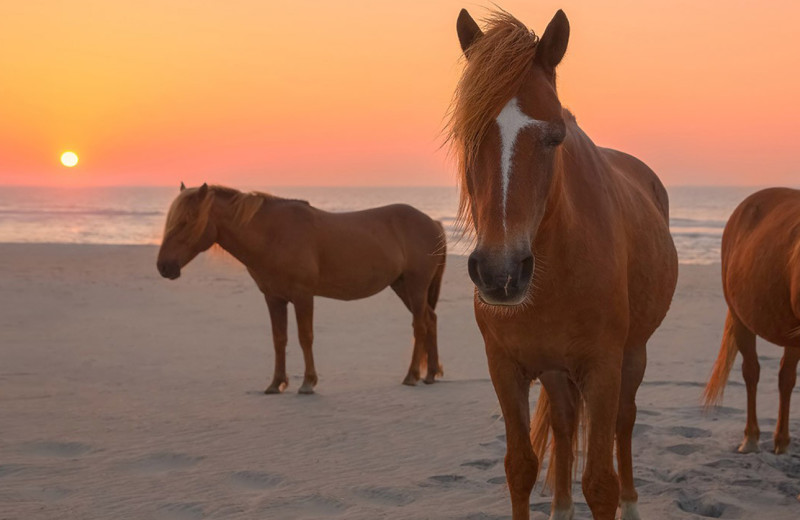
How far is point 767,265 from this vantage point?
511 cm

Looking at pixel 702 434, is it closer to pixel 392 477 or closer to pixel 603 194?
pixel 392 477

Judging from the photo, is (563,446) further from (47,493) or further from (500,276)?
(47,493)

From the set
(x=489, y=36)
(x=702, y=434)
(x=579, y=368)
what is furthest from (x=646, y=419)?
(x=489, y=36)

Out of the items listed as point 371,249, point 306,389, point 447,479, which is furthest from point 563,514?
point 371,249

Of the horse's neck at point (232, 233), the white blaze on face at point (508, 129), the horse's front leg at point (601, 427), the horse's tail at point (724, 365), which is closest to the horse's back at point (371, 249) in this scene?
the horse's neck at point (232, 233)

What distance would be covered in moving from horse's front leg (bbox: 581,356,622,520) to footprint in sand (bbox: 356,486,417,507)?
1317 millimetres

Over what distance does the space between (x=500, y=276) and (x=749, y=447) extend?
3.56m

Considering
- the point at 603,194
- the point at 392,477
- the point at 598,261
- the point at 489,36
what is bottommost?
the point at 392,477

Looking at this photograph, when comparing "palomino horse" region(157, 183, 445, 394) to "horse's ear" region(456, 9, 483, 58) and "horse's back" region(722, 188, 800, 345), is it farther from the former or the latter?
"horse's ear" region(456, 9, 483, 58)

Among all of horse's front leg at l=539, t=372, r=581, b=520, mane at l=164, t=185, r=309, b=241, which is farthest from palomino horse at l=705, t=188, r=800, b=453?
mane at l=164, t=185, r=309, b=241

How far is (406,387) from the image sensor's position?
732 centimetres

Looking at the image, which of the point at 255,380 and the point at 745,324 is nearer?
the point at 745,324

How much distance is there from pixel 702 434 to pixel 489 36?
376 cm

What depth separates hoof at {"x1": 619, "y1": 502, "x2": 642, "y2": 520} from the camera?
3.86 metres
